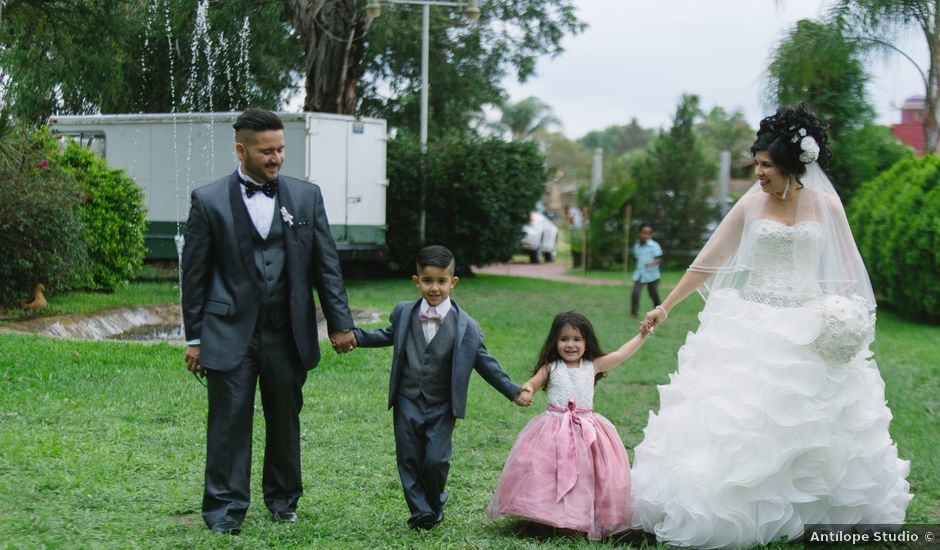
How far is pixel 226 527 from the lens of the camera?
5.35 meters

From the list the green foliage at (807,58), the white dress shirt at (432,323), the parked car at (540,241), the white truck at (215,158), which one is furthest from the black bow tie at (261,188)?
the parked car at (540,241)

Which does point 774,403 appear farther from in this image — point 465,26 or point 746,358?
point 465,26

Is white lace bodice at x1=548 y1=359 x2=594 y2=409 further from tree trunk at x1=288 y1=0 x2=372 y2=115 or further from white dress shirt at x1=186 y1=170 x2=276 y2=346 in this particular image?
tree trunk at x1=288 y1=0 x2=372 y2=115

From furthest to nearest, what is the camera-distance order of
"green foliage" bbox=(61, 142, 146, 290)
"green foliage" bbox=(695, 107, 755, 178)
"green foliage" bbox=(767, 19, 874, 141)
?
"green foliage" bbox=(695, 107, 755, 178) < "green foliage" bbox=(767, 19, 874, 141) < "green foliage" bbox=(61, 142, 146, 290)

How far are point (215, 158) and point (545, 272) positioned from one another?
1347cm

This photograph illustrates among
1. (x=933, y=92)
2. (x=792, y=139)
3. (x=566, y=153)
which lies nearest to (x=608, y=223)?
(x=933, y=92)

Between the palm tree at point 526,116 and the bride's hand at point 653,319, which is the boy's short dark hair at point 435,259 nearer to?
the bride's hand at point 653,319

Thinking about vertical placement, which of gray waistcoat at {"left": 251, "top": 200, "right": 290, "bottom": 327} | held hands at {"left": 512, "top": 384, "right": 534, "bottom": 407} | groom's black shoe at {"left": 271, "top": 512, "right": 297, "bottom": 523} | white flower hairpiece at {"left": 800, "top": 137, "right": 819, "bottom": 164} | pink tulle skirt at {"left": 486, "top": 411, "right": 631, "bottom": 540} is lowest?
groom's black shoe at {"left": 271, "top": 512, "right": 297, "bottom": 523}

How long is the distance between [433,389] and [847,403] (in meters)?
2.05

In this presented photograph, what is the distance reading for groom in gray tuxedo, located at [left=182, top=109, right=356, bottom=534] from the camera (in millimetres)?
5309

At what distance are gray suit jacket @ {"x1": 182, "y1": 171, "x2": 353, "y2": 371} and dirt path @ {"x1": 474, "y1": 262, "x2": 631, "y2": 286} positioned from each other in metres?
20.7

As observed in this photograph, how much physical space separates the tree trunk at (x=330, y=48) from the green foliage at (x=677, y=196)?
12.8 m

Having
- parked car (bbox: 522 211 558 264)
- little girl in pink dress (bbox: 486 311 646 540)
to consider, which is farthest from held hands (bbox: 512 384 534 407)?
parked car (bbox: 522 211 558 264)

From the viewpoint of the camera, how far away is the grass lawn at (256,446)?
546cm
